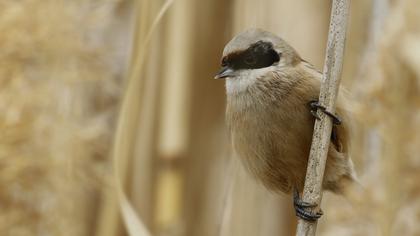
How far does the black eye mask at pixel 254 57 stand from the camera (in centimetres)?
182

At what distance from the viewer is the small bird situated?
71.8 inches

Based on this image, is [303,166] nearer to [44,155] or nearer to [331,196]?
[331,196]

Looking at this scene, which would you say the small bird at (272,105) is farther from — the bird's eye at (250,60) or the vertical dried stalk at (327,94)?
the vertical dried stalk at (327,94)

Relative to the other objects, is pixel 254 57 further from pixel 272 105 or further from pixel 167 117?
pixel 167 117

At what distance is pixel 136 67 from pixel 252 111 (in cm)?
36

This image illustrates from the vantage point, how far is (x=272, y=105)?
182cm

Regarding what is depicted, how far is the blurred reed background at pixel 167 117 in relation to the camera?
165 centimetres

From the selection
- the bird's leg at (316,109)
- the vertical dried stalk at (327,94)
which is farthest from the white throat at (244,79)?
the vertical dried stalk at (327,94)

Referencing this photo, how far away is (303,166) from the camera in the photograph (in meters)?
1.94

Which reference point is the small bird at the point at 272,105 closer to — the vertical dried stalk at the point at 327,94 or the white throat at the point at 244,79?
the white throat at the point at 244,79

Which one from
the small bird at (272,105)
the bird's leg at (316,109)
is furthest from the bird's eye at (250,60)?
the bird's leg at (316,109)

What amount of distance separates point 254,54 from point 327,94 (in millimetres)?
293

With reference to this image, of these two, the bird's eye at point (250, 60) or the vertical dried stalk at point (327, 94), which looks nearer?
the vertical dried stalk at point (327, 94)

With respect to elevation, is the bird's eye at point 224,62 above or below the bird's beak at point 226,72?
above
